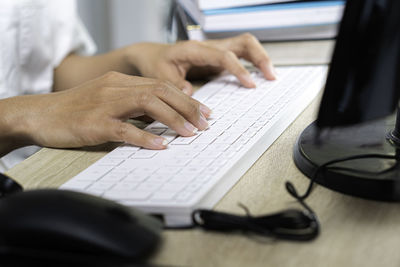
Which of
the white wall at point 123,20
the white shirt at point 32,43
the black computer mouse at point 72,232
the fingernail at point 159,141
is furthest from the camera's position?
the white wall at point 123,20

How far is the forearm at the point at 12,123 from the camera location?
0.68 m

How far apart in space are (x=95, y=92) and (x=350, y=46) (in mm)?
367

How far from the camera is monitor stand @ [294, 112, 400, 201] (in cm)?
48

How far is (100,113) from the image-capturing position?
2.10 feet

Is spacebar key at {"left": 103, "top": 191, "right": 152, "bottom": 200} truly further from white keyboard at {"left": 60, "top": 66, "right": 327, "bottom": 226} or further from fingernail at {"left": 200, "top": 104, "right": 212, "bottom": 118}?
fingernail at {"left": 200, "top": 104, "right": 212, "bottom": 118}

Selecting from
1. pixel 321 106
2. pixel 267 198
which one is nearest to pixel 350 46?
pixel 321 106

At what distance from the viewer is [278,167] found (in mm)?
565

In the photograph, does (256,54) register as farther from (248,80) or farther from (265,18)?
(265,18)

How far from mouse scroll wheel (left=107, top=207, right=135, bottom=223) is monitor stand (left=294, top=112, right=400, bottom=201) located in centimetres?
22

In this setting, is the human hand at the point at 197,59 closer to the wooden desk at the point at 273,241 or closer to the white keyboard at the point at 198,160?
the white keyboard at the point at 198,160

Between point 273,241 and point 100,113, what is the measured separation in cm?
32

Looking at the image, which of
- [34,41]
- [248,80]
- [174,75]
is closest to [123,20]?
[34,41]

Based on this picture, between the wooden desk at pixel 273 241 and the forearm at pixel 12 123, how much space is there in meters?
0.08

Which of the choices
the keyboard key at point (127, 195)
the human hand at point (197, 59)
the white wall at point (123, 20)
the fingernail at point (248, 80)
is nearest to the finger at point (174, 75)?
the human hand at point (197, 59)
